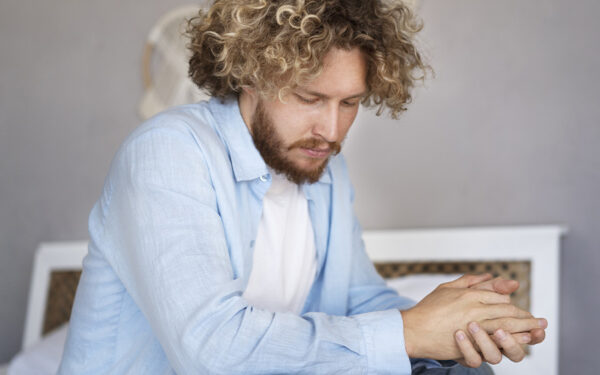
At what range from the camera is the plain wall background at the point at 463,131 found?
6.36 feet

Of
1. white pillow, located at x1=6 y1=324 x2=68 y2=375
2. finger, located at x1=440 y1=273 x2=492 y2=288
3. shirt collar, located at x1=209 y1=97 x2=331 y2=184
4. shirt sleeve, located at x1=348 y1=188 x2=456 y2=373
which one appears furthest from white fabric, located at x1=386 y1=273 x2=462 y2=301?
white pillow, located at x1=6 y1=324 x2=68 y2=375

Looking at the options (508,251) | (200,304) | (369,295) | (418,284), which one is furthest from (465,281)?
(508,251)

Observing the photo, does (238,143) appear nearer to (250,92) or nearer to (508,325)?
(250,92)

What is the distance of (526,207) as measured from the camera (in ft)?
6.57

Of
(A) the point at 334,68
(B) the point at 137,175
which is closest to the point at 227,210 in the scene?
(B) the point at 137,175

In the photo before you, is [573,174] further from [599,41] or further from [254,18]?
[254,18]

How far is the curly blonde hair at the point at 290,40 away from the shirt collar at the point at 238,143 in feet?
0.18

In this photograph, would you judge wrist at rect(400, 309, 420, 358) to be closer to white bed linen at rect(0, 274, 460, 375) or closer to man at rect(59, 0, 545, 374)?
man at rect(59, 0, 545, 374)

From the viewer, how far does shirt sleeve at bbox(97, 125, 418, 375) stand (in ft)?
2.71

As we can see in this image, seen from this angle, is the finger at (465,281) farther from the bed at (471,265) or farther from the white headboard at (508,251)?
the white headboard at (508,251)

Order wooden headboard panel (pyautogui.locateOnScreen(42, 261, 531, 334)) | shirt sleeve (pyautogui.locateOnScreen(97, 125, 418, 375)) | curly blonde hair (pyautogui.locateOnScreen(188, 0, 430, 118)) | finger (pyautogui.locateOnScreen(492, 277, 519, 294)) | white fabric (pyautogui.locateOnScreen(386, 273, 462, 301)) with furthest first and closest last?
wooden headboard panel (pyautogui.locateOnScreen(42, 261, 531, 334)) < white fabric (pyautogui.locateOnScreen(386, 273, 462, 301)) < curly blonde hair (pyautogui.locateOnScreen(188, 0, 430, 118)) < finger (pyautogui.locateOnScreen(492, 277, 519, 294)) < shirt sleeve (pyautogui.locateOnScreen(97, 125, 418, 375))

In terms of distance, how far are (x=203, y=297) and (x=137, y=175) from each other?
225 mm

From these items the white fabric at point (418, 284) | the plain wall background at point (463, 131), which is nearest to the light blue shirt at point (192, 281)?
the white fabric at point (418, 284)

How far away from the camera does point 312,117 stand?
115 cm
